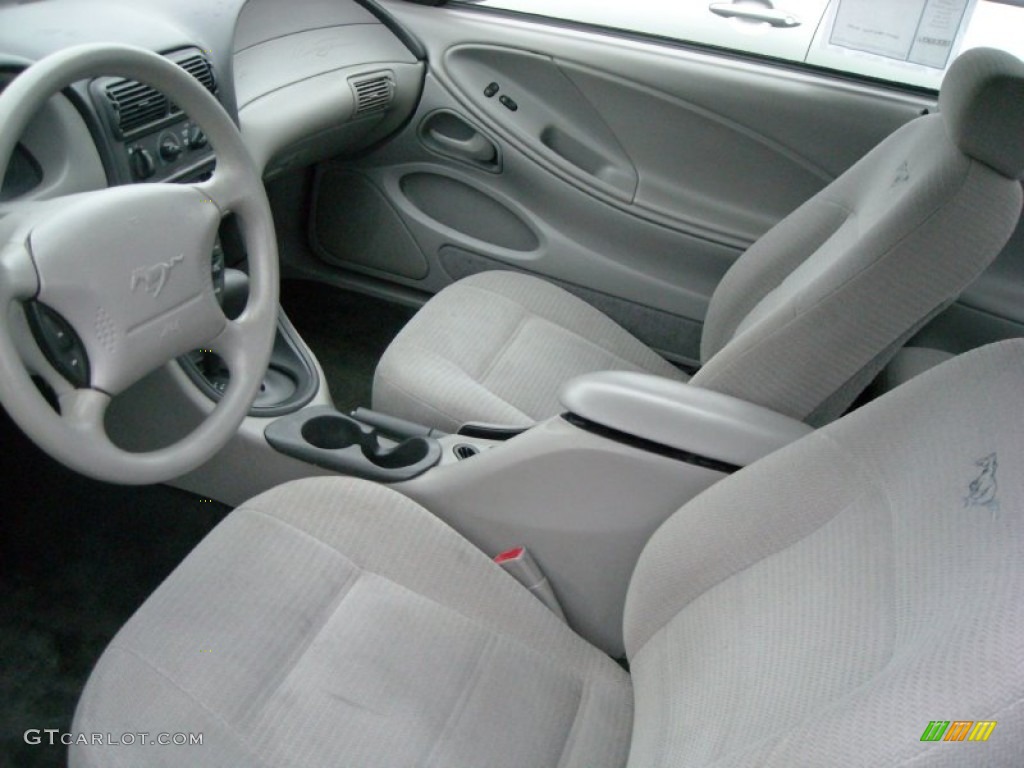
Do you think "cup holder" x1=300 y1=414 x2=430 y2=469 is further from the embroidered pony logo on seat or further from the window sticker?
the window sticker

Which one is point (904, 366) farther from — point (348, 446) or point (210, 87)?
point (210, 87)

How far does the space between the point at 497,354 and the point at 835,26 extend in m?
0.91

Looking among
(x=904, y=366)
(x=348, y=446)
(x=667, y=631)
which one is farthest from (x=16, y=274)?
(x=904, y=366)

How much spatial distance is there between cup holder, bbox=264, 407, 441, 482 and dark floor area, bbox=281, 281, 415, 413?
660 millimetres

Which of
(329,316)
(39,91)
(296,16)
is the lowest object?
→ (329,316)

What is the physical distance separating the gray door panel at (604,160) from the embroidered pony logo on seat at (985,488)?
113 cm

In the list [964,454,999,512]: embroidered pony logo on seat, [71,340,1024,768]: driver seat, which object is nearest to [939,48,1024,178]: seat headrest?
[71,340,1024,768]: driver seat

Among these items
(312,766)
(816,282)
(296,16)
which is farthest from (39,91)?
(296,16)

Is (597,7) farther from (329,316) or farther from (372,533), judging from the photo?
(372,533)

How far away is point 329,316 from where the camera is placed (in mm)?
2232

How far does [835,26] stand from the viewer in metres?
1.71

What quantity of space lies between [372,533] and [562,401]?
0.28m

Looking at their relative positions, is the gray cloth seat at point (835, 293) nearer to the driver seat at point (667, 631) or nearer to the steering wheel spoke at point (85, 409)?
the driver seat at point (667, 631)

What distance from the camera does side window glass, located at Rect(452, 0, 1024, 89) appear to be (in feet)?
5.27
